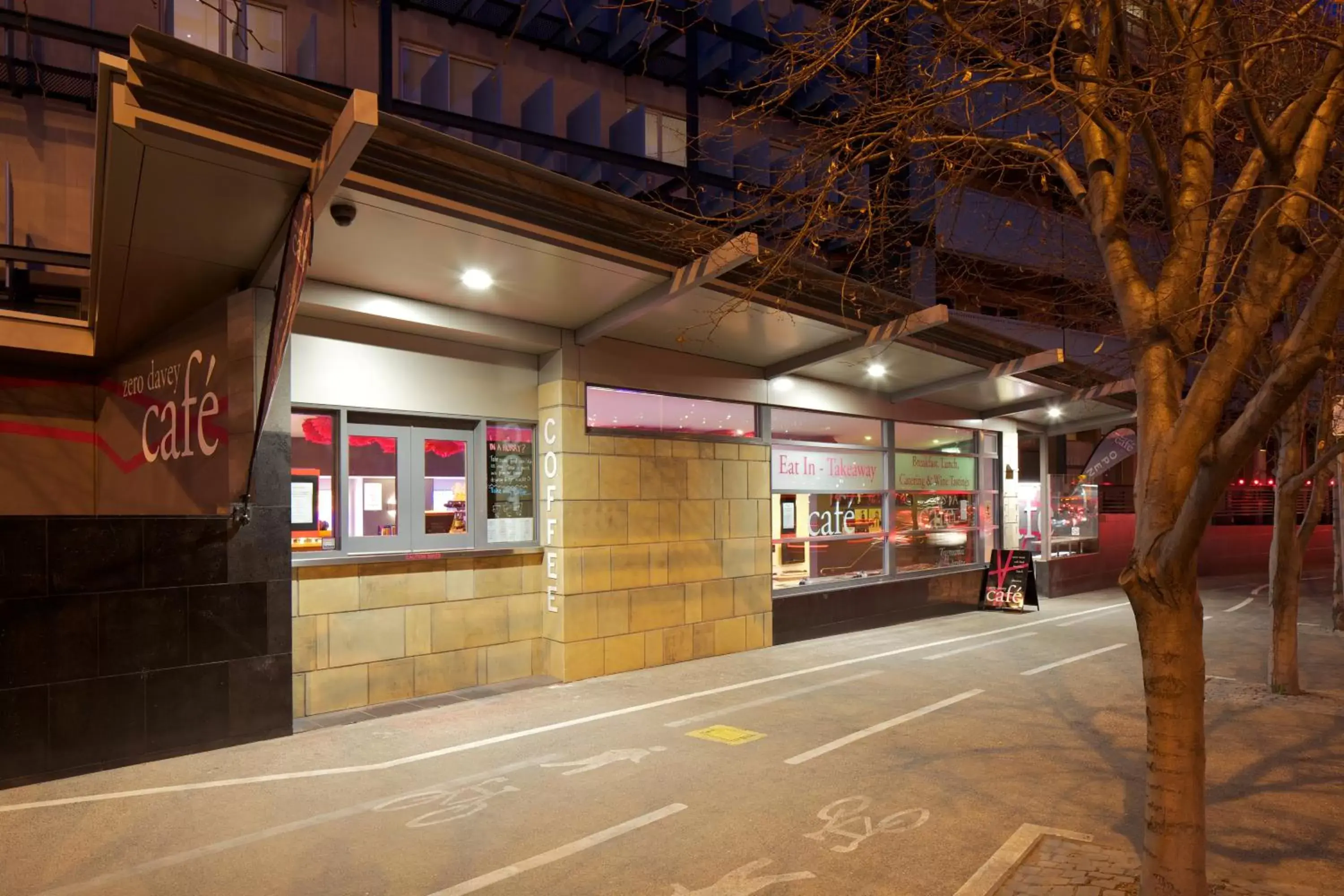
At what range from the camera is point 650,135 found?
1822cm

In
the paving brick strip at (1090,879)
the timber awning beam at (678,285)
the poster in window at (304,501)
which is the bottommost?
the paving brick strip at (1090,879)

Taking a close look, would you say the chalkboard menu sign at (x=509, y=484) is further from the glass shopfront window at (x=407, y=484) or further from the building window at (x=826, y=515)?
the building window at (x=826, y=515)

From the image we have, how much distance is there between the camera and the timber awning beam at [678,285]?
8.19 metres

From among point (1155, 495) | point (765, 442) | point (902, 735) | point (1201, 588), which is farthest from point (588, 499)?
point (1201, 588)

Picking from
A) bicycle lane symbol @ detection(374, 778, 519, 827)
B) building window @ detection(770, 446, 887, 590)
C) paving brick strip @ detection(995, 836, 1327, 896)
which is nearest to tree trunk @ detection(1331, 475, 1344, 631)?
building window @ detection(770, 446, 887, 590)

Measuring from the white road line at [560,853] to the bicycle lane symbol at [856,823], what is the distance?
40.7 inches

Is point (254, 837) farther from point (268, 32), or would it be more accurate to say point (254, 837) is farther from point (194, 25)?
point (268, 32)

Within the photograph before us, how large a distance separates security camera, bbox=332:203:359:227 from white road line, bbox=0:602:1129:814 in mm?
4493

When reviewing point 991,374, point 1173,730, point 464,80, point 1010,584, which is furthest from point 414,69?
point 1173,730

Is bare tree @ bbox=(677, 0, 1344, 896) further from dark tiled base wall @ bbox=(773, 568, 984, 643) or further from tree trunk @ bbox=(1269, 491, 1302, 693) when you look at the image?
dark tiled base wall @ bbox=(773, 568, 984, 643)

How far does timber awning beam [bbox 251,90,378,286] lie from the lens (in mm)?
5379

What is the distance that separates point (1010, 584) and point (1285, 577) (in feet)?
25.8

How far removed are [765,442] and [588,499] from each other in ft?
11.6

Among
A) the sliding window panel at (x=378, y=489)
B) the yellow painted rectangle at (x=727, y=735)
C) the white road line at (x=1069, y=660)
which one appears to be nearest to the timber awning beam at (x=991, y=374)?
the white road line at (x=1069, y=660)
